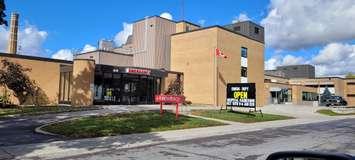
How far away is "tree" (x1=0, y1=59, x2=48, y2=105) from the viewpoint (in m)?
32.9

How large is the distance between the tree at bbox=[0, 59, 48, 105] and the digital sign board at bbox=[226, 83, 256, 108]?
15.8 m

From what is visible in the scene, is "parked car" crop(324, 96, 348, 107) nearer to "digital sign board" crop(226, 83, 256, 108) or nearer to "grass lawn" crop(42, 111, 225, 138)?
"digital sign board" crop(226, 83, 256, 108)

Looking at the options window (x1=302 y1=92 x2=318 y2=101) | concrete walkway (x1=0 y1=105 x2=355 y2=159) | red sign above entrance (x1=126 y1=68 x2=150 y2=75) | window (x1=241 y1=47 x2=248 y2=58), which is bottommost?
concrete walkway (x1=0 y1=105 x2=355 y2=159)

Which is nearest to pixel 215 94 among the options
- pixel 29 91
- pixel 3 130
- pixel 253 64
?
pixel 253 64

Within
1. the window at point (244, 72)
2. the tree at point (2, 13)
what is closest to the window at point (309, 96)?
the window at point (244, 72)

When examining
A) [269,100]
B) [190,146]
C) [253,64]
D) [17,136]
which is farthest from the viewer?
[269,100]

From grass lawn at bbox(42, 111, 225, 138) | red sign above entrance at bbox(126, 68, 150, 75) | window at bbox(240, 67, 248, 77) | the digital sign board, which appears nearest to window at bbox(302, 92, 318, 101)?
window at bbox(240, 67, 248, 77)

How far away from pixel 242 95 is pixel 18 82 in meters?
17.1

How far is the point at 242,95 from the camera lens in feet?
108

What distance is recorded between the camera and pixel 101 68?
39156 mm

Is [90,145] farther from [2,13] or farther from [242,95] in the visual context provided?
[242,95]

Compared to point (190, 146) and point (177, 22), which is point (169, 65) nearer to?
point (177, 22)

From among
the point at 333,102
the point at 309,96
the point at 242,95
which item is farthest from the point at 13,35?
the point at 309,96

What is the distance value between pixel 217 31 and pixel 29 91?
852 inches
